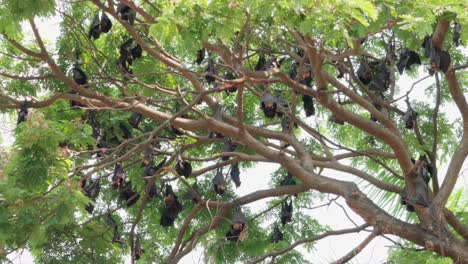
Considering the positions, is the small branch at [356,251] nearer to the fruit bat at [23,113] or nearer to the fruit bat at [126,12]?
the fruit bat at [126,12]

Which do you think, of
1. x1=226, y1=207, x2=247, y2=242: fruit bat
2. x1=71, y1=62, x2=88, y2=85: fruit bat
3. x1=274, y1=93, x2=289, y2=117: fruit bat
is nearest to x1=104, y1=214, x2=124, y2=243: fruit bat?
x1=226, y1=207, x2=247, y2=242: fruit bat

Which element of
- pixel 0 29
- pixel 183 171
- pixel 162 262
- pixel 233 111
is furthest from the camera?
pixel 233 111

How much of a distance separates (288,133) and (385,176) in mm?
3406

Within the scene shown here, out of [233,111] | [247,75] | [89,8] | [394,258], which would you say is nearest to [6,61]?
[89,8]

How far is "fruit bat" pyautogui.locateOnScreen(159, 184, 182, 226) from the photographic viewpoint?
11203 millimetres

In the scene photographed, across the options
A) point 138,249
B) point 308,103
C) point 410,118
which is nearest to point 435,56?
point 410,118

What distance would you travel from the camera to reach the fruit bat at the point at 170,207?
1120 centimetres

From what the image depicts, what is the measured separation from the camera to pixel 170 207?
11.4 meters

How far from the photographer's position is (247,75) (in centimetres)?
860

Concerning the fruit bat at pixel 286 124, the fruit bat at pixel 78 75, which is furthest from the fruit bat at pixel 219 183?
the fruit bat at pixel 78 75

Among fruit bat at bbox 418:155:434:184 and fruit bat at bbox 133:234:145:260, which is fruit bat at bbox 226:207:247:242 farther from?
fruit bat at bbox 418:155:434:184

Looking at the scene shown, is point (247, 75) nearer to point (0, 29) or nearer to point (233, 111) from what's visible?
point (0, 29)

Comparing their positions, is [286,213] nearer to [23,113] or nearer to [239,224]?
[239,224]

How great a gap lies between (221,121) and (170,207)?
7.27 ft
